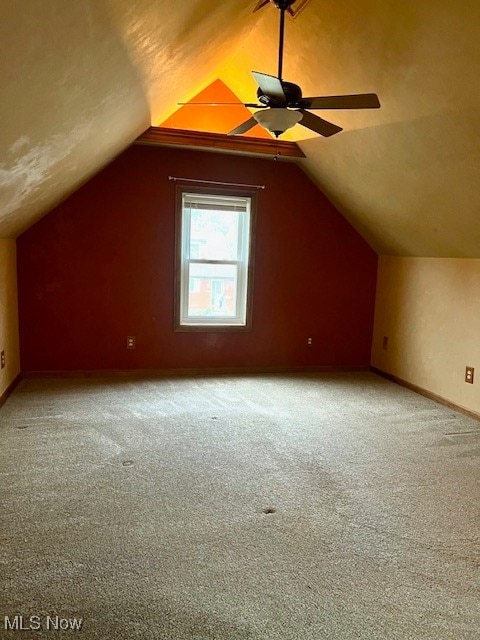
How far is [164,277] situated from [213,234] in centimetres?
71

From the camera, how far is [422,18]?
Result: 6.97 feet

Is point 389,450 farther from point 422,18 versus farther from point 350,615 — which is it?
point 422,18

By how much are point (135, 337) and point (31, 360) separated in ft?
3.34

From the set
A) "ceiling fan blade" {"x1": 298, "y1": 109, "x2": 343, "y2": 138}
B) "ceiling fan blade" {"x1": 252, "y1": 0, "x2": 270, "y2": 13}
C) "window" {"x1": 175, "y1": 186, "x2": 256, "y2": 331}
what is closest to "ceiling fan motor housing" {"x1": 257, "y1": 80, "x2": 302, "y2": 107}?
"ceiling fan blade" {"x1": 298, "y1": 109, "x2": 343, "y2": 138}

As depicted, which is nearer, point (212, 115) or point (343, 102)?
point (343, 102)

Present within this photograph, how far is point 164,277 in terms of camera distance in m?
4.38

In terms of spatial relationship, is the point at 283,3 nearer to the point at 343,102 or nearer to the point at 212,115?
the point at 343,102

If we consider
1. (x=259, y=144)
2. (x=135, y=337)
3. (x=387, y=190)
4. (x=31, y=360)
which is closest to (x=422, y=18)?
(x=387, y=190)

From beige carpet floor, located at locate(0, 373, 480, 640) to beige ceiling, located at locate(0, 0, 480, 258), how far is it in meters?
1.63

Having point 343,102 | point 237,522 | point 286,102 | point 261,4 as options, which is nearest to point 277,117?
point 286,102
